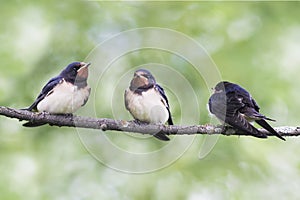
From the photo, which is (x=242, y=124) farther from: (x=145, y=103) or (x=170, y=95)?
(x=170, y=95)

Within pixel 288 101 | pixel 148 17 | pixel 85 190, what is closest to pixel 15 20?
pixel 148 17

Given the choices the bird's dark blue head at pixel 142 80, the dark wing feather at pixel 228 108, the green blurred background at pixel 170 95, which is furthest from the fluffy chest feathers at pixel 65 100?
the green blurred background at pixel 170 95

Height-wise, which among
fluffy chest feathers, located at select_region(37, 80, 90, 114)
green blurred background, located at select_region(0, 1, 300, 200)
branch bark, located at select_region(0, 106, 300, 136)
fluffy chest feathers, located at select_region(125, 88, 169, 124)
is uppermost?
green blurred background, located at select_region(0, 1, 300, 200)

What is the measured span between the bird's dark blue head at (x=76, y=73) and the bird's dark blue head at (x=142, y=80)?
0.23 meters

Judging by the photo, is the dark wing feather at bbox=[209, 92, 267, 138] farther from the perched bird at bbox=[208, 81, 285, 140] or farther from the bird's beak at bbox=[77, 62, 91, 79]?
the bird's beak at bbox=[77, 62, 91, 79]

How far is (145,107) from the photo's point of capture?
2854mm

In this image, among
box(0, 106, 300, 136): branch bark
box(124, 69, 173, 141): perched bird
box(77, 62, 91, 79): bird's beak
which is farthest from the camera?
box(124, 69, 173, 141): perched bird

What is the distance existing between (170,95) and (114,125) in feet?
6.21

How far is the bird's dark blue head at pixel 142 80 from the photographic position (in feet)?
8.73

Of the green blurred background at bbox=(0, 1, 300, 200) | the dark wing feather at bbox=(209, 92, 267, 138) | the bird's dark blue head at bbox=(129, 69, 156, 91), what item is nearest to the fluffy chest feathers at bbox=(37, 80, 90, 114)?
the bird's dark blue head at bbox=(129, 69, 156, 91)

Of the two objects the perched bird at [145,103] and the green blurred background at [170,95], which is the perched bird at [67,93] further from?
the green blurred background at [170,95]

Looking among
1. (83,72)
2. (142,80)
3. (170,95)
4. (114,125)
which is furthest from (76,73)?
(170,95)

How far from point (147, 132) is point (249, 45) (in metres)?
2.75

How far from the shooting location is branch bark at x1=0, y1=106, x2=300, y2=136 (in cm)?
231
